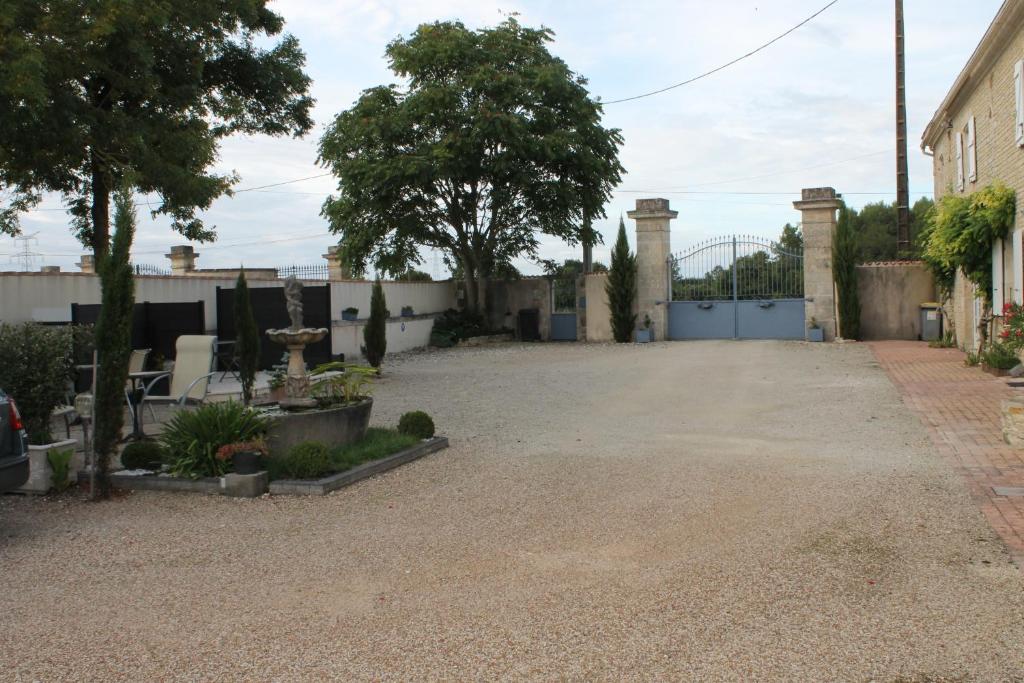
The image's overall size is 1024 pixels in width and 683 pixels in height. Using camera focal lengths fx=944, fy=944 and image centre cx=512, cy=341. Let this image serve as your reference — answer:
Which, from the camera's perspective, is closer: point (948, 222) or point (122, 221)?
point (122, 221)

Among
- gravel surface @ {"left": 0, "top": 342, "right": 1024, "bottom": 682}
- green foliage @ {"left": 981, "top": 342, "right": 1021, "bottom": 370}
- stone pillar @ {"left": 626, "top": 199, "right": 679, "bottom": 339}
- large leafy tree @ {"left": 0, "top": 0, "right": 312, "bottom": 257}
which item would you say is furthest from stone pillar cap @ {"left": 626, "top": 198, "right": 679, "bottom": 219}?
gravel surface @ {"left": 0, "top": 342, "right": 1024, "bottom": 682}

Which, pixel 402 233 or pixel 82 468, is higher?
pixel 402 233

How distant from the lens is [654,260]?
81.5ft

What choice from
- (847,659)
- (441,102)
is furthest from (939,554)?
(441,102)

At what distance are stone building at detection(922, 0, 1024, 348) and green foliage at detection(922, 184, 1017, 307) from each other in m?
0.24

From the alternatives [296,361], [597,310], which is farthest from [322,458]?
[597,310]

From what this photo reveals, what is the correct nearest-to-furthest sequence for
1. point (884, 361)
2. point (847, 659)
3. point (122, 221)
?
point (847, 659) < point (122, 221) < point (884, 361)

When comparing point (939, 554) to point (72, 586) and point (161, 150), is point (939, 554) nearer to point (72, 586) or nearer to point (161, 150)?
point (72, 586)

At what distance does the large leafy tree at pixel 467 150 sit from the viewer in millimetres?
23250

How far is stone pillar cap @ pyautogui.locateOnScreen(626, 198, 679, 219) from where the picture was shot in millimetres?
24672

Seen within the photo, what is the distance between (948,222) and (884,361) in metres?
2.90

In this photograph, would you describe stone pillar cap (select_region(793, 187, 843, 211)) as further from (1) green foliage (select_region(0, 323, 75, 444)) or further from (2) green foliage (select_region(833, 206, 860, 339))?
(1) green foliage (select_region(0, 323, 75, 444))

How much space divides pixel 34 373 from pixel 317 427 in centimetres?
250

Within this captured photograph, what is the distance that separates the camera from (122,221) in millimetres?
7086
